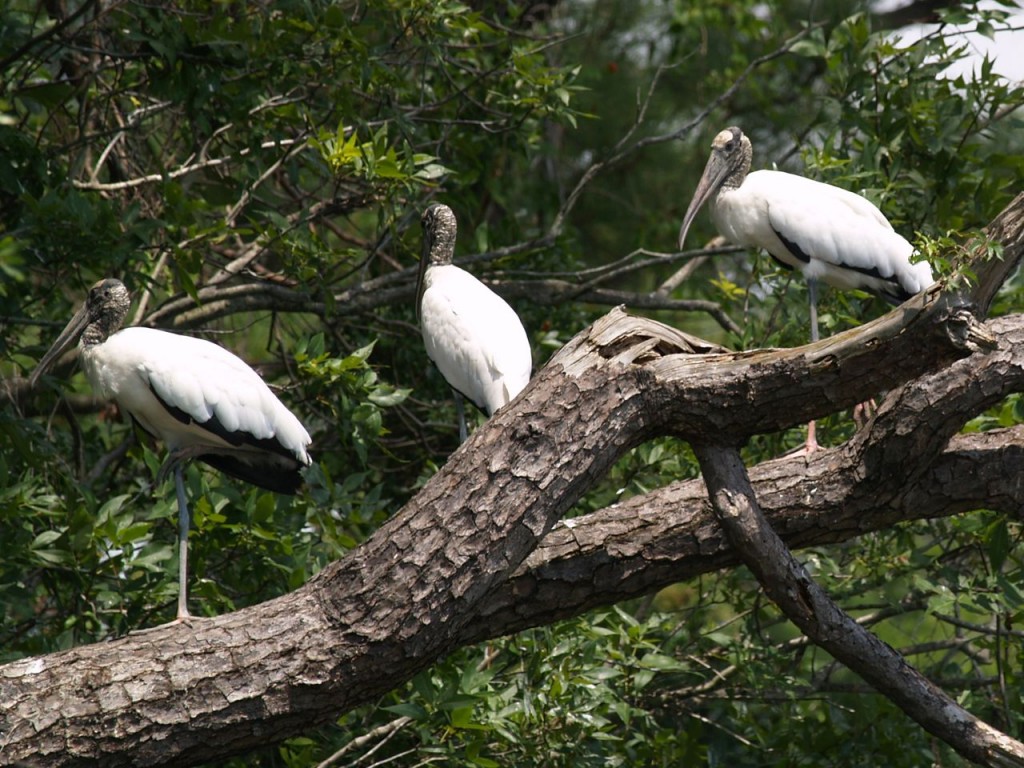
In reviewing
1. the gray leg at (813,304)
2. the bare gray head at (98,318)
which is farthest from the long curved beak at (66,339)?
the gray leg at (813,304)

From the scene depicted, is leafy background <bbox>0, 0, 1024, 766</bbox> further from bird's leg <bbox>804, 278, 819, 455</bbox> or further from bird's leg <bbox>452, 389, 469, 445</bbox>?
bird's leg <bbox>452, 389, 469, 445</bbox>

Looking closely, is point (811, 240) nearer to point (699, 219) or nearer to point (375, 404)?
point (375, 404)

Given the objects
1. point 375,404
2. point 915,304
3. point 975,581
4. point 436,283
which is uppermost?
point 915,304

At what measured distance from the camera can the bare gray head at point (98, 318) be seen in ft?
15.8

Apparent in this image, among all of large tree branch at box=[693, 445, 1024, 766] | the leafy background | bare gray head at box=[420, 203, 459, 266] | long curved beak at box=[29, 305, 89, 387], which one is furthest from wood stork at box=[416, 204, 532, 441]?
large tree branch at box=[693, 445, 1024, 766]

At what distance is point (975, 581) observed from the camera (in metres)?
4.65

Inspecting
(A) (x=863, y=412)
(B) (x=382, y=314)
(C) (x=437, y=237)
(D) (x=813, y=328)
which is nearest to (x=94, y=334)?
(C) (x=437, y=237)

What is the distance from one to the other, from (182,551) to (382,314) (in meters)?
2.32

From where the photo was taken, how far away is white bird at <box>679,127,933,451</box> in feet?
17.1

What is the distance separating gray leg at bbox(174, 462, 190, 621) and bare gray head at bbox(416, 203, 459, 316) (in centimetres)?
151

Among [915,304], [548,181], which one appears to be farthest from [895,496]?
[548,181]

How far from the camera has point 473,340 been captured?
16.3ft

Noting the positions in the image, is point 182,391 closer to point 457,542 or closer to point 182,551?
point 182,551

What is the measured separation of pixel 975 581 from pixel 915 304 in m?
1.89
